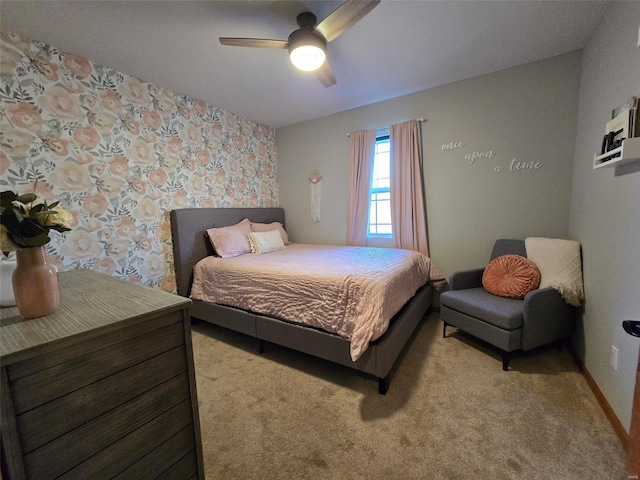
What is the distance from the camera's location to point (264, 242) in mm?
3121

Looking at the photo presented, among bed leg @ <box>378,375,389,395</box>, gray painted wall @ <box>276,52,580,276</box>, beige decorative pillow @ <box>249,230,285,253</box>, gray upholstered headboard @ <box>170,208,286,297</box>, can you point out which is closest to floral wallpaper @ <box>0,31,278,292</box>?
gray upholstered headboard @ <box>170,208,286,297</box>

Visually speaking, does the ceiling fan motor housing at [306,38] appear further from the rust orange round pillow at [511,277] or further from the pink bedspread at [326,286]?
the rust orange round pillow at [511,277]

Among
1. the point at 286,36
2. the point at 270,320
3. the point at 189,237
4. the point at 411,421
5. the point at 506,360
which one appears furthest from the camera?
the point at 189,237

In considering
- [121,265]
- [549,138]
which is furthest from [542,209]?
[121,265]

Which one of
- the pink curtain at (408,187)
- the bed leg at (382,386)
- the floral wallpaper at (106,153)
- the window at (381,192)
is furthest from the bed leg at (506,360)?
the floral wallpaper at (106,153)

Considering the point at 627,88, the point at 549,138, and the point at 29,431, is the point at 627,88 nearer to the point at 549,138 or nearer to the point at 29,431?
the point at 549,138

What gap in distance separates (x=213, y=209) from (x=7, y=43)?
1.87 meters

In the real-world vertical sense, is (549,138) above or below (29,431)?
above

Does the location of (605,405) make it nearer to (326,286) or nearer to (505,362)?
(505,362)

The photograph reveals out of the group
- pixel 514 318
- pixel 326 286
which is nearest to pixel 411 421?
pixel 326 286

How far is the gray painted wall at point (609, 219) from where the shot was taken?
4.36 feet

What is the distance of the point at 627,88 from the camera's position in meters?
1.43

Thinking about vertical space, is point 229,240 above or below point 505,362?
above

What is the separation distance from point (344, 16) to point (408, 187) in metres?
1.88
